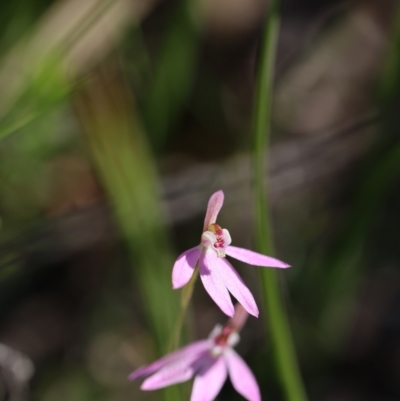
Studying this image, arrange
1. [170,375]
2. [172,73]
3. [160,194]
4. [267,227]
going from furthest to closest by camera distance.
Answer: [172,73] < [160,194] < [267,227] < [170,375]

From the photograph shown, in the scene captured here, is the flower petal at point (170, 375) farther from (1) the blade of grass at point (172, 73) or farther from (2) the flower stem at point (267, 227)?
(1) the blade of grass at point (172, 73)

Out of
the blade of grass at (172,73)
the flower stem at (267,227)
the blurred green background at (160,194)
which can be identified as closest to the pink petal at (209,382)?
the flower stem at (267,227)

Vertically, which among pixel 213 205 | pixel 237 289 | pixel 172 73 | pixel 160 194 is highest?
pixel 172 73

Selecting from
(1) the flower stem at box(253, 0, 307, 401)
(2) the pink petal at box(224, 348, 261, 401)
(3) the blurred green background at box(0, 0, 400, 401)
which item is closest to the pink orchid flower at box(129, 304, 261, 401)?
(2) the pink petal at box(224, 348, 261, 401)

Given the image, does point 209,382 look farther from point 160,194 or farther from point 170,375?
point 160,194

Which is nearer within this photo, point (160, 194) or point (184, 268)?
point (184, 268)

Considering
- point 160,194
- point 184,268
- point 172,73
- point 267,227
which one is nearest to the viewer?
point 184,268

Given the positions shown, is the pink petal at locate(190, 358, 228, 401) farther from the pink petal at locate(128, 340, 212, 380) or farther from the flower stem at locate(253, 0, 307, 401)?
the flower stem at locate(253, 0, 307, 401)

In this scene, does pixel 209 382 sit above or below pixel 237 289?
below

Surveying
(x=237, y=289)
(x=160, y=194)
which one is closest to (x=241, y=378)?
(x=237, y=289)

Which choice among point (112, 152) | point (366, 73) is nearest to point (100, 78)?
point (112, 152)
